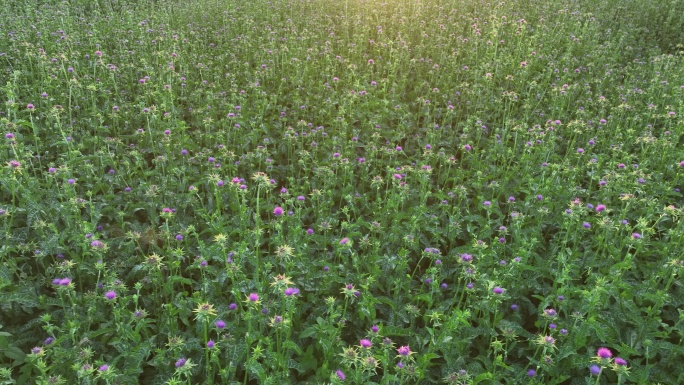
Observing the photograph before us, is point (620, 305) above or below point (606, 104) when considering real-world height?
below

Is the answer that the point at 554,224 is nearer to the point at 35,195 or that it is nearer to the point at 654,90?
the point at 654,90

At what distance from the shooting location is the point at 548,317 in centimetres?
268

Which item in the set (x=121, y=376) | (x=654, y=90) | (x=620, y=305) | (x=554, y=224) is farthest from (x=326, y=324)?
(x=654, y=90)

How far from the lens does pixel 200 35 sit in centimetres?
728

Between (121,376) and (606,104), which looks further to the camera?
(606,104)

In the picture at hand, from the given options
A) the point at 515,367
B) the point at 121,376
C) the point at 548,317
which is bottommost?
the point at 515,367

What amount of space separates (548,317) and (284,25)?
6.77 m

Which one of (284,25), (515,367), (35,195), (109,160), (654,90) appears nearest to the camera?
(515,367)

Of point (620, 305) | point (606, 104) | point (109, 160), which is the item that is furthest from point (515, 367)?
point (606, 104)

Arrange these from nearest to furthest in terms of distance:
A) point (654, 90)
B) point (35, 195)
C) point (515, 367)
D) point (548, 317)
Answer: point (548, 317) → point (515, 367) → point (35, 195) → point (654, 90)

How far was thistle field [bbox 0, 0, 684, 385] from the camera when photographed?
2770 mm

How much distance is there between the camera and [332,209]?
4379 millimetres

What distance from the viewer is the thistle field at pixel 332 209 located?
2770mm

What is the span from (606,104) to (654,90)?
39.1 inches
